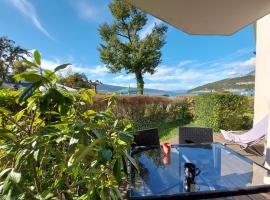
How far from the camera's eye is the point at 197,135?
15.8 ft

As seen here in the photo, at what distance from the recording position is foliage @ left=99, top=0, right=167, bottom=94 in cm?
1931

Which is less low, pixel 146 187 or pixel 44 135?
pixel 44 135

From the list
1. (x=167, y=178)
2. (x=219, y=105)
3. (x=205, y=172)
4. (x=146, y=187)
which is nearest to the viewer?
(x=146, y=187)

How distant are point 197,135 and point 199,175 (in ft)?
6.28

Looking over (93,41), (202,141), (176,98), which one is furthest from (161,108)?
(93,41)

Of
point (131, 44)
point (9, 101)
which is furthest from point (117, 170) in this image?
point (131, 44)

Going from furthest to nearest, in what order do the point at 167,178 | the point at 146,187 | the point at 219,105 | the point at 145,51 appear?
the point at 145,51 → the point at 219,105 → the point at 167,178 → the point at 146,187

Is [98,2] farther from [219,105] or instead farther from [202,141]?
[202,141]

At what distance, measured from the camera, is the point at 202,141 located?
4809 mm

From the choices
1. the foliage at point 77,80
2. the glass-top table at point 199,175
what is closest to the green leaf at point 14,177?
the glass-top table at point 199,175

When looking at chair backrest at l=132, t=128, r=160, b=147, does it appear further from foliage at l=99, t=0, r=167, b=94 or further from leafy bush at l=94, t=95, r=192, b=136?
foliage at l=99, t=0, r=167, b=94

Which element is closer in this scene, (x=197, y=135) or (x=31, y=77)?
(x=31, y=77)

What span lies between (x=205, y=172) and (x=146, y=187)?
93 centimetres

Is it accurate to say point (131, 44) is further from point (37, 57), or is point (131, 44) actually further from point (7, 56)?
point (37, 57)
